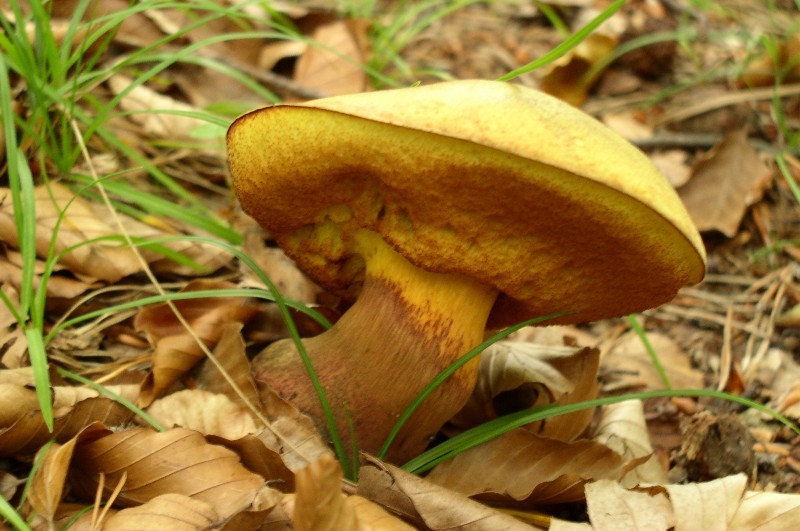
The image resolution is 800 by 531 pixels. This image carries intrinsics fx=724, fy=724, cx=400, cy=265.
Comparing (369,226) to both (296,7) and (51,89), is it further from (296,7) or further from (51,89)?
(296,7)

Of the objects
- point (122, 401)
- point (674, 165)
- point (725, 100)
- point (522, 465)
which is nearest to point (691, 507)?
point (522, 465)

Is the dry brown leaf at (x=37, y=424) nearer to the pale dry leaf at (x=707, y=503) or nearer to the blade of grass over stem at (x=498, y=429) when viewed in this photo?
the blade of grass over stem at (x=498, y=429)

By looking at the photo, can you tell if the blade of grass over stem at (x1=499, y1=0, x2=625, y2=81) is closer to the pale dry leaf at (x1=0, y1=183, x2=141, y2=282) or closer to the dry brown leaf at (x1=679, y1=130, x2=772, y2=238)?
the pale dry leaf at (x1=0, y1=183, x2=141, y2=282)

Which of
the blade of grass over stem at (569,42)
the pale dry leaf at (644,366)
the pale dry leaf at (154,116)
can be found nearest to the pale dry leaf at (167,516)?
the blade of grass over stem at (569,42)

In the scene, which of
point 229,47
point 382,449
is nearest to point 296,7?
A: point 229,47

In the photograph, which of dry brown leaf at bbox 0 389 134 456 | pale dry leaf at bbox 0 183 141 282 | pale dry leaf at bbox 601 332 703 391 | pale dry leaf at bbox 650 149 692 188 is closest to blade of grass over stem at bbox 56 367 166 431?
dry brown leaf at bbox 0 389 134 456
